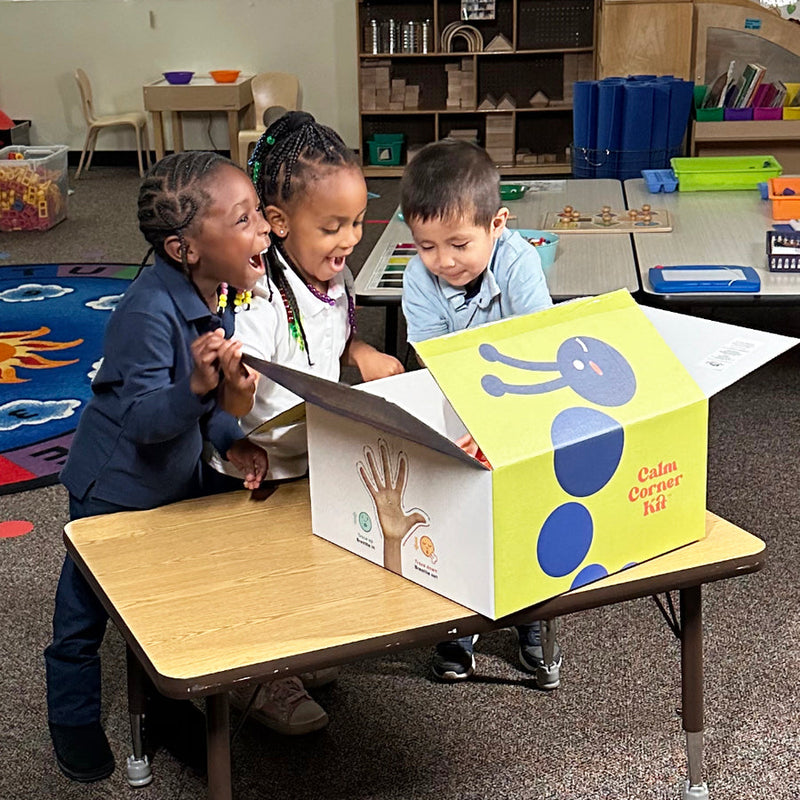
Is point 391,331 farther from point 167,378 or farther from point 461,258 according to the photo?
point 167,378

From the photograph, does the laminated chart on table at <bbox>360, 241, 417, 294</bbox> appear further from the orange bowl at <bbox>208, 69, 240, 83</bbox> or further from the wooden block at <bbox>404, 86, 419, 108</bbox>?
the orange bowl at <bbox>208, 69, 240, 83</bbox>

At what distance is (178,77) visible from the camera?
717 cm

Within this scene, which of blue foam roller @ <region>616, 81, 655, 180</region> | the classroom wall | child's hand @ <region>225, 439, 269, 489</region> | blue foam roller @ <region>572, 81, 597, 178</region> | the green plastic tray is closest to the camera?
child's hand @ <region>225, 439, 269, 489</region>

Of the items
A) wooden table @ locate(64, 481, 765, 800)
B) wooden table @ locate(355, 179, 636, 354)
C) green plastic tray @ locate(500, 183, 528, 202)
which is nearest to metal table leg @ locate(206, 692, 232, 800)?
wooden table @ locate(64, 481, 765, 800)

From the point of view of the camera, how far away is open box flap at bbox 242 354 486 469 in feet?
3.63

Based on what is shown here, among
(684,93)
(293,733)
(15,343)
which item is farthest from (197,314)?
(684,93)

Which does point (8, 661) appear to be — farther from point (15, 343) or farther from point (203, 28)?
point (203, 28)

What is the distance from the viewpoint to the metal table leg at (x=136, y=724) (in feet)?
5.35

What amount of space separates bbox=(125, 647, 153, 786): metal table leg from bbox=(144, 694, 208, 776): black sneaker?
5 centimetres

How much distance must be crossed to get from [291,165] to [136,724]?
84 cm

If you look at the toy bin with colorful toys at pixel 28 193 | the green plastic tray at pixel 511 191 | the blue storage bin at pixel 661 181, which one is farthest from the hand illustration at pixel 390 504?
the toy bin with colorful toys at pixel 28 193

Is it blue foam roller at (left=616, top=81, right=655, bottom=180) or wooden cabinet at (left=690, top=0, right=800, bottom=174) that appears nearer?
blue foam roller at (left=616, top=81, right=655, bottom=180)

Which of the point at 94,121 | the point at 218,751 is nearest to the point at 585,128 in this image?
the point at 218,751

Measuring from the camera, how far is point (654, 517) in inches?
50.4
